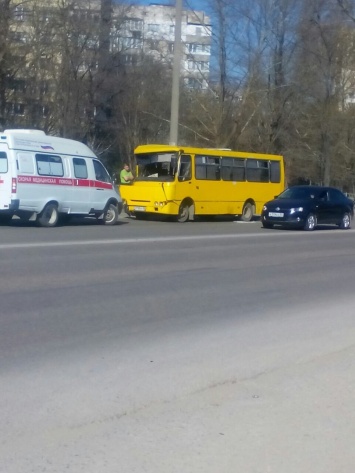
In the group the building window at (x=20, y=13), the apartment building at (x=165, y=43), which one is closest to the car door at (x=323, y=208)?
the apartment building at (x=165, y=43)

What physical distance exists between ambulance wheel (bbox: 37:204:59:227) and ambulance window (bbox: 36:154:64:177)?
90cm

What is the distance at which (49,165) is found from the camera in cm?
2383

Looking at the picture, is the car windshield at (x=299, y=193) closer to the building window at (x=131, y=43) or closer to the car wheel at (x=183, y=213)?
the car wheel at (x=183, y=213)

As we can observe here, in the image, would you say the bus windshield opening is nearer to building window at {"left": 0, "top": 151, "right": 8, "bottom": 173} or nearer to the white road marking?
the white road marking

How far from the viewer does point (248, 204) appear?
109 feet

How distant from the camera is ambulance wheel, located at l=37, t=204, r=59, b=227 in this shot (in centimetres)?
2392

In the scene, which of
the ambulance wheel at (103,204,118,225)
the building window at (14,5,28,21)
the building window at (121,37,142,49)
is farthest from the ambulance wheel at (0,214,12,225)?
the building window at (121,37,142,49)

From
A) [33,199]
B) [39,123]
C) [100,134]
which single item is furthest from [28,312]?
[100,134]

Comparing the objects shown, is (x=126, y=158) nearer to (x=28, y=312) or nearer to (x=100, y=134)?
(x=100, y=134)

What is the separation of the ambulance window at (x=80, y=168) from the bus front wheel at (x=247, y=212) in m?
9.41

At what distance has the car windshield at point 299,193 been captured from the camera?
97.4ft

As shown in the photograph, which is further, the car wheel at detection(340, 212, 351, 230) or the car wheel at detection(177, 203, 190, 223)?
the car wheel at detection(340, 212, 351, 230)

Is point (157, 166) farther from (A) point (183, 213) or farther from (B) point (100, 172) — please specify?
(B) point (100, 172)

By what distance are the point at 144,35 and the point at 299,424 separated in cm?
4945
